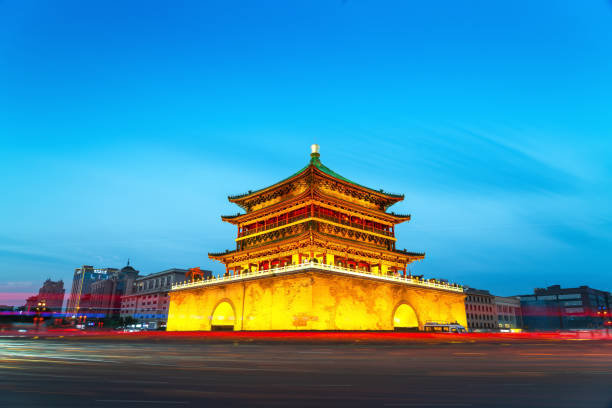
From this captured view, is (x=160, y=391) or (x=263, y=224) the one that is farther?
(x=263, y=224)

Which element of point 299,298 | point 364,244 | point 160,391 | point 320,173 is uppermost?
point 320,173

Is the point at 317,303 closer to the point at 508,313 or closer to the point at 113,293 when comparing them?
the point at 508,313

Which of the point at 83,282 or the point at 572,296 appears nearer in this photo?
the point at 572,296

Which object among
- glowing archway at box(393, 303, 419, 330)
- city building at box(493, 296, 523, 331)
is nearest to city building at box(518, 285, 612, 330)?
city building at box(493, 296, 523, 331)

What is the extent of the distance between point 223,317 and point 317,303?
13.1m

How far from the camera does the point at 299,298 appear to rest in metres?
30.5

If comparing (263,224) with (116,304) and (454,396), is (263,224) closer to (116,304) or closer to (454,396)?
(454,396)

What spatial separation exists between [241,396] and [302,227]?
31291mm

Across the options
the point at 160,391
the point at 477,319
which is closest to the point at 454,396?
the point at 160,391

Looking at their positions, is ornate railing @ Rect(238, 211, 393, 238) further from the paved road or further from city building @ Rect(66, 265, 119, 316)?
city building @ Rect(66, 265, 119, 316)

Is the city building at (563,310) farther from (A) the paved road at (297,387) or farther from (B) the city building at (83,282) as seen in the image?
(B) the city building at (83,282)

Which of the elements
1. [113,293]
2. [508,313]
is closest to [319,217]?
[508,313]

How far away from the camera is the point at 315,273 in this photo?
30109mm

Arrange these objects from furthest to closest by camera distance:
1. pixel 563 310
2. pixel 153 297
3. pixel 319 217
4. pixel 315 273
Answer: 1. pixel 563 310
2. pixel 153 297
3. pixel 319 217
4. pixel 315 273
